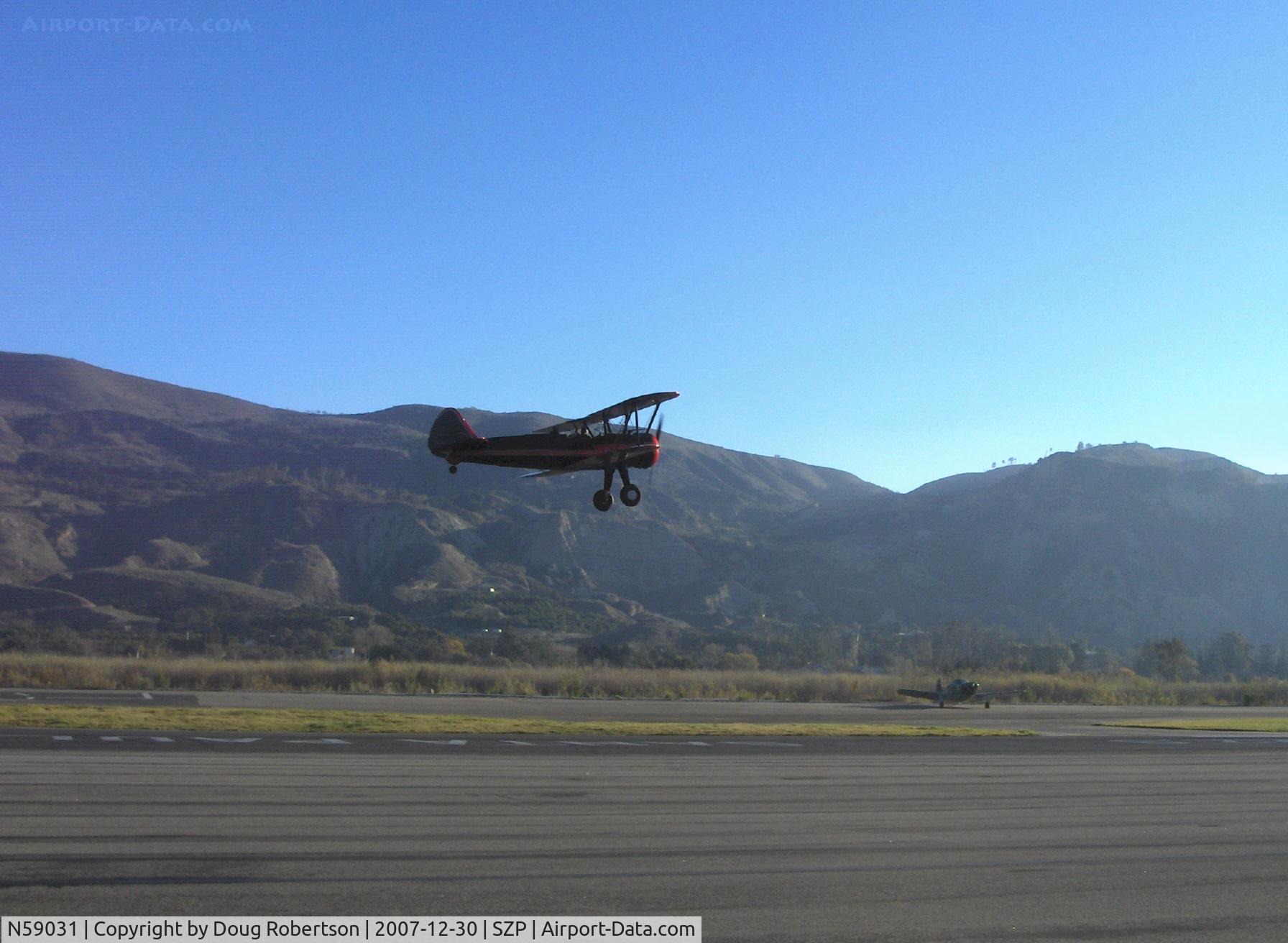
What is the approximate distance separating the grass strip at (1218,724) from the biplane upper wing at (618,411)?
2787 centimetres

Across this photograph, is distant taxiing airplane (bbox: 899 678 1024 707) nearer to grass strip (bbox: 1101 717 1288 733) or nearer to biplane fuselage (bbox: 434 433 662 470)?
grass strip (bbox: 1101 717 1288 733)

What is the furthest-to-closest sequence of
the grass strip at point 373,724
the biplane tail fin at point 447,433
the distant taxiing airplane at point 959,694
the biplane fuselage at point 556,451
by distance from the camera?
the distant taxiing airplane at point 959,694
the grass strip at point 373,724
the biplane tail fin at point 447,433
the biplane fuselage at point 556,451

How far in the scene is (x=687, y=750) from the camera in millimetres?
27859

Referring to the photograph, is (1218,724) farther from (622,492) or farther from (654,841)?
(654,841)

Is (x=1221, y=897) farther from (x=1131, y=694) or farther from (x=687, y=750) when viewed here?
(x=1131, y=694)

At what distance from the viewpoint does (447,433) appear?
25.8 meters

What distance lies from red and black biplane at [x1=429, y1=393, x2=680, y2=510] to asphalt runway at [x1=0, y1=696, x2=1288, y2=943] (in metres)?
6.56

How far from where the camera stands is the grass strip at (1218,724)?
42.5 m

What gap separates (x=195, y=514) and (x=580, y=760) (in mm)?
143389

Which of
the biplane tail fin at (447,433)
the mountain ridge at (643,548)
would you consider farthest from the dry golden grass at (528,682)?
the mountain ridge at (643,548)

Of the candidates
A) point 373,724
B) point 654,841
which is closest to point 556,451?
point 654,841

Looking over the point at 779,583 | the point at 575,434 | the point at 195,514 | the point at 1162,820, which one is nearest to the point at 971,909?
the point at 1162,820

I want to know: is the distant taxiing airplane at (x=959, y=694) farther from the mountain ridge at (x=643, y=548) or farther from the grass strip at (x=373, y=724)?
the mountain ridge at (x=643, y=548)

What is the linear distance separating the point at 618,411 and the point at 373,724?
13916mm
